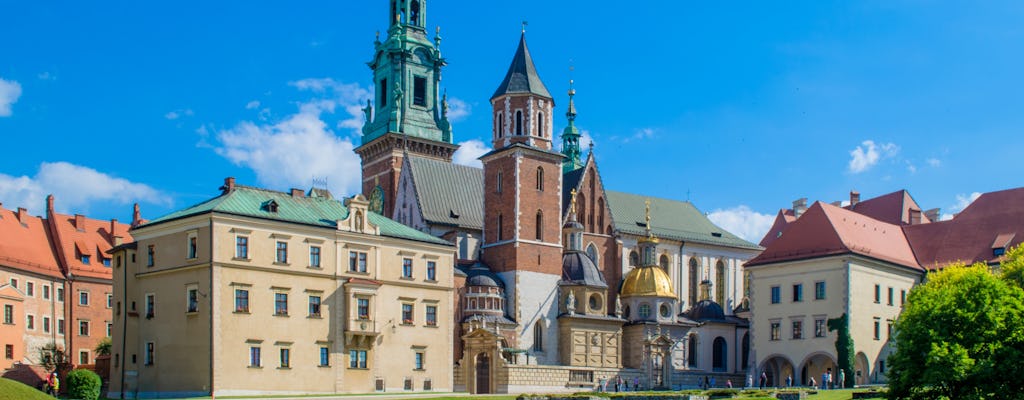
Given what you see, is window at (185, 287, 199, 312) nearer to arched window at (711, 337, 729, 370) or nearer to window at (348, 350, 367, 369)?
window at (348, 350, 367, 369)

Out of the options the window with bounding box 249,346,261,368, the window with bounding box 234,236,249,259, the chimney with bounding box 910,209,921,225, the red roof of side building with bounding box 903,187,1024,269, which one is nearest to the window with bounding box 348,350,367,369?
the window with bounding box 249,346,261,368

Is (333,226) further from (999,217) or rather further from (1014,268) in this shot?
(999,217)

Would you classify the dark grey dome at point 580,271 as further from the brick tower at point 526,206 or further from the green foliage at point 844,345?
the green foliage at point 844,345

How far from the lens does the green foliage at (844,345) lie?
243 feet

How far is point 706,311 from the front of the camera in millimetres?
92812

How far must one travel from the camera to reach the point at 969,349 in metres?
47.1

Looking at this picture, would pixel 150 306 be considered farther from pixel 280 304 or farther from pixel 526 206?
pixel 526 206

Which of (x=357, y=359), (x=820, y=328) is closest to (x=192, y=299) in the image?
(x=357, y=359)

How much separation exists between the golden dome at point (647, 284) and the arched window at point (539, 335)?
28.7 ft

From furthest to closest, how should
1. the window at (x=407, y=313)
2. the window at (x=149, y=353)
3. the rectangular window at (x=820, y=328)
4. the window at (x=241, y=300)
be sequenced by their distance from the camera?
1. the rectangular window at (x=820, y=328)
2. the window at (x=407, y=313)
3. the window at (x=149, y=353)
4. the window at (x=241, y=300)

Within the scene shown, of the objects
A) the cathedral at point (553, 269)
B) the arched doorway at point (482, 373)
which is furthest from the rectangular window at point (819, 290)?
the arched doorway at point (482, 373)

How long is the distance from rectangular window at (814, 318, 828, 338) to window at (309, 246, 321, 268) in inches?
1269

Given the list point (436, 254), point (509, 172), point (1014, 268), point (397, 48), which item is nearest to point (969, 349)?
point (1014, 268)

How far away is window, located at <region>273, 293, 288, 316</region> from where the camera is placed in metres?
60.4
